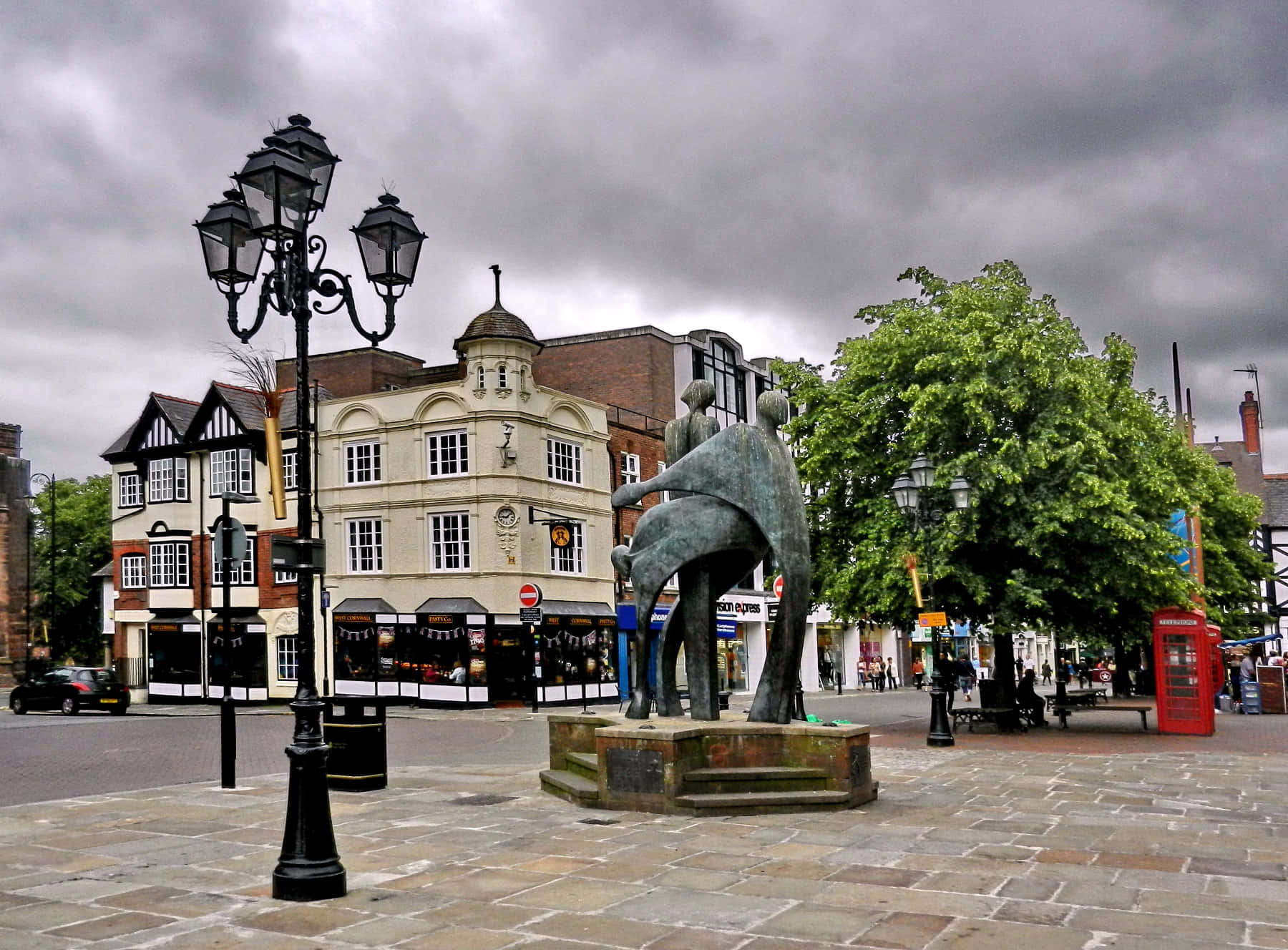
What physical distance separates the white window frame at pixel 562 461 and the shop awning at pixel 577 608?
13.0ft

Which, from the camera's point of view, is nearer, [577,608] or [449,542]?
[449,542]

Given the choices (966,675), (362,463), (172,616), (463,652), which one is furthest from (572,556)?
(966,675)

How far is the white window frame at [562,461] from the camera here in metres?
37.9

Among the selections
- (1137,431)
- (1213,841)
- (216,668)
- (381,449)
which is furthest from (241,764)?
(216,668)

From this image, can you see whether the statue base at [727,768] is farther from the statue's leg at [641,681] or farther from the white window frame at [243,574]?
the white window frame at [243,574]

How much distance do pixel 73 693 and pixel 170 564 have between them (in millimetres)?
8750

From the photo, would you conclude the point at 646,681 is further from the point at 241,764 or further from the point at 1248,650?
the point at 1248,650

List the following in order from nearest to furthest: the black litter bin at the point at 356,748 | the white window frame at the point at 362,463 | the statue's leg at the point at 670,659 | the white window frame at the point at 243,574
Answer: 1. the statue's leg at the point at 670,659
2. the black litter bin at the point at 356,748
3. the white window frame at the point at 362,463
4. the white window frame at the point at 243,574

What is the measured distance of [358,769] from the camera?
1380 centimetres

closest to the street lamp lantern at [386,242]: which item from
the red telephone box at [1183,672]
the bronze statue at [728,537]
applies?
the bronze statue at [728,537]

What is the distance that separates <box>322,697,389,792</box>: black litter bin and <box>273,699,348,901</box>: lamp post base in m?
5.84

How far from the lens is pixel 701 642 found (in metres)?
12.9

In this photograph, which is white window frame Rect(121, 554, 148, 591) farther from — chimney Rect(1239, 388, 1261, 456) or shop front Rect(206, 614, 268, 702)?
chimney Rect(1239, 388, 1261, 456)

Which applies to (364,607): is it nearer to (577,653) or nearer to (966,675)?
(577,653)
